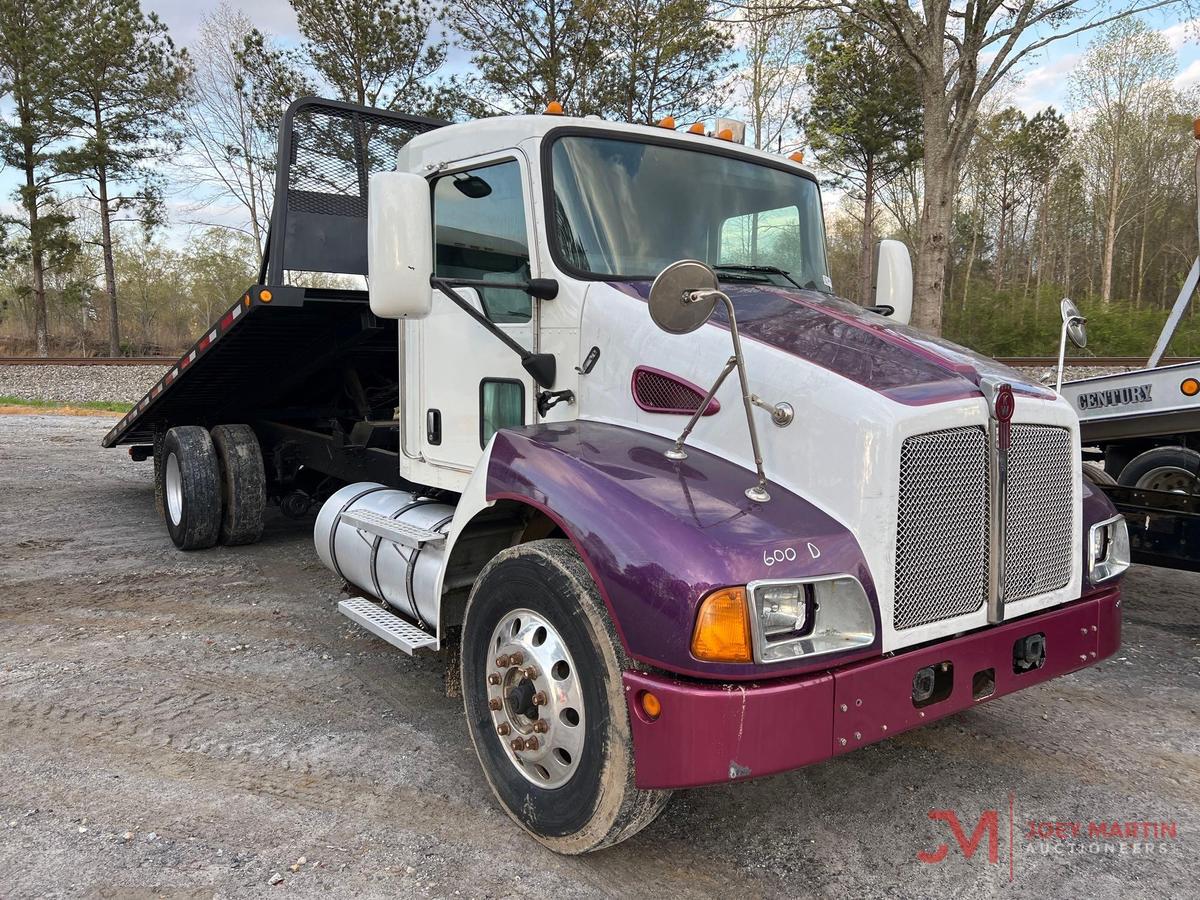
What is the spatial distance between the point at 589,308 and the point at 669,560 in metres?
1.37

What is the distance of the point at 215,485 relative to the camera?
663cm

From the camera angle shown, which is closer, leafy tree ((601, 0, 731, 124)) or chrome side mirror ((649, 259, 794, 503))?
chrome side mirror ((649, 259, 794, 503))

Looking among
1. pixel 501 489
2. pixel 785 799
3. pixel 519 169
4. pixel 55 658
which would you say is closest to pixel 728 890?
pixel 785 799

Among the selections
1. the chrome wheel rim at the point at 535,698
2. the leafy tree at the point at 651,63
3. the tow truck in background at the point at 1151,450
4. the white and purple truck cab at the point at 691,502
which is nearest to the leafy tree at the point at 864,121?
the leafy tree at the point at 651,63

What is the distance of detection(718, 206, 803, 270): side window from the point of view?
3832 millimetres

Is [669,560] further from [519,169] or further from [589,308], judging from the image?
[519,169]

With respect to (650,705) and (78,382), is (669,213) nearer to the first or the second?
(650,705)

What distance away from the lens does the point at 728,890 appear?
8.61ft

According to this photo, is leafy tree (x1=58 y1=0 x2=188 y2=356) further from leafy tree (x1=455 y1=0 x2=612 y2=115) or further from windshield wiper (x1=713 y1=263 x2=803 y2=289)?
windshield wiper (x1=713 y1=263 x2=803 y2=289)

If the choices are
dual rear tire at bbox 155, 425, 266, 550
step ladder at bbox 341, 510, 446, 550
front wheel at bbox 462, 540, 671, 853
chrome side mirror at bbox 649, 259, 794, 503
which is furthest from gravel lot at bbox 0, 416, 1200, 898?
dual rear tire at bbox 155, 425, 266, 550

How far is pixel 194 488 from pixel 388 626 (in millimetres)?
3503

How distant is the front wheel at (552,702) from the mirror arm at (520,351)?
0.90 m

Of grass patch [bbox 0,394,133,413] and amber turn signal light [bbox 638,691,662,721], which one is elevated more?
grass patch [bbox 0,394,133,413]

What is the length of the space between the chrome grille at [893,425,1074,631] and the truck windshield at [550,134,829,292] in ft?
4.61
